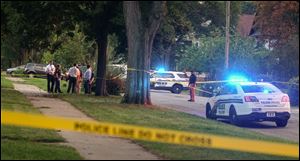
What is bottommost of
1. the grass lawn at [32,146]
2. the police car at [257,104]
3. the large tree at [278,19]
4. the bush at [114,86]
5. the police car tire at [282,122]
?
the grass lawn at [32,146]

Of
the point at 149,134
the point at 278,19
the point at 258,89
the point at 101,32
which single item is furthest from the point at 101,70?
the point at 149,134

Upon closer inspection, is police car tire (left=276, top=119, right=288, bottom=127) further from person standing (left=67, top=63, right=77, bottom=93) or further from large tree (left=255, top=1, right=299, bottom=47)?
person standing (left=67, top=63, right=77, bottom=93)

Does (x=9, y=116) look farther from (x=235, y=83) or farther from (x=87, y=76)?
(x=87, y=76)

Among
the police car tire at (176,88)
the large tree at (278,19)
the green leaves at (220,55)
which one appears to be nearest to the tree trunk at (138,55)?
the large tree at (278,19)

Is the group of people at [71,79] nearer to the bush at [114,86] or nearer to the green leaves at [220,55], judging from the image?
the bush at [114,86]

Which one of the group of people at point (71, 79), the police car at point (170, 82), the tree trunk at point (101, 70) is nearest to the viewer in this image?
the tree trunk at point (101, 70)

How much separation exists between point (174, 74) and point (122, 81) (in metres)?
11.9

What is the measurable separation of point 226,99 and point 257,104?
2170 millimetres

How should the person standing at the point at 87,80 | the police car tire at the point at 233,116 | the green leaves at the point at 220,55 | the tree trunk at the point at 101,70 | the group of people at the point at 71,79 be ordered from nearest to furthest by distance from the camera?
the police car tire at the point at 233,116 → the tree trunk at the point at 101,70 → the group of people at the point at 71,79 → the person standing at the point at 87,80 → the green leaves at the point at 220,55

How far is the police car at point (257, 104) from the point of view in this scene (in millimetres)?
17594

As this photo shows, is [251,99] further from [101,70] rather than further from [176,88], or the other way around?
[176,88]

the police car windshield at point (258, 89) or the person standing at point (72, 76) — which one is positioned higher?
the person standing at point (72, 76)

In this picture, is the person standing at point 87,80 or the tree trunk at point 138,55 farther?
the person standing at point 87,80

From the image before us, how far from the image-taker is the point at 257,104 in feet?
57.5
